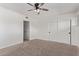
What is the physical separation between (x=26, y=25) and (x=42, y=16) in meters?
1.28

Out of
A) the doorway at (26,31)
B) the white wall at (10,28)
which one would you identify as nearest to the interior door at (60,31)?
the doorway at (26,31)

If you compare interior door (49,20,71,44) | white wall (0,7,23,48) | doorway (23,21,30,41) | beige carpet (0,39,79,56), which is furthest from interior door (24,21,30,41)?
beige carpet (0,39,79,56)

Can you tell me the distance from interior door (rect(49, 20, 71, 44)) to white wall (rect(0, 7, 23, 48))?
82.5 inches

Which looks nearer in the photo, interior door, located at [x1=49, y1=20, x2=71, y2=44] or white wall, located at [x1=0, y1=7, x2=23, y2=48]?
white wall, located at [x1=0, y1=7, x2=23, y2=48]

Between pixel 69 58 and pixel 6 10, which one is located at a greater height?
pixel 6 10

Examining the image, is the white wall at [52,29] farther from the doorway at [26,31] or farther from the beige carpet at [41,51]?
the beige carpet at [41,51]

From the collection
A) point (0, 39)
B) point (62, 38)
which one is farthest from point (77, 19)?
point (0, 39)

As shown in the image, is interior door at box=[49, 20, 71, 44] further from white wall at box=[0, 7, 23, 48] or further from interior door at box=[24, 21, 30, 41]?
white wall at box=[0, 7, 23, 48]

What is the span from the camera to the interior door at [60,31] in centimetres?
539

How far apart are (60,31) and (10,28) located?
10.4 ft

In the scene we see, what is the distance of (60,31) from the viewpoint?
564 centimetres

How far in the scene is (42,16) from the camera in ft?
18.1

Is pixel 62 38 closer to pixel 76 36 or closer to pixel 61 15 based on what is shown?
pixel 76 36

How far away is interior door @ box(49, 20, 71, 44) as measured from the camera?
17.7 ft
